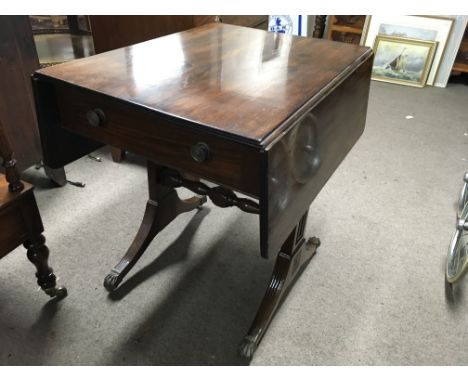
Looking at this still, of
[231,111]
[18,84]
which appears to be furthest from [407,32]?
[231,111]

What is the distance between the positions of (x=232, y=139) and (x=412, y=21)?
272cm

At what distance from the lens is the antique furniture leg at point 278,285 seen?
1190mm

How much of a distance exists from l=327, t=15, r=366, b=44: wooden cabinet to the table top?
7.43 ft

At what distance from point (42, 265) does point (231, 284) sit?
0.60 metres

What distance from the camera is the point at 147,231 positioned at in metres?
1.46

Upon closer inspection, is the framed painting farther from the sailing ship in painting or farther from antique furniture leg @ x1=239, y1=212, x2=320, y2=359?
antique furniture leg @ x1=239, y1=212, x2=320, y2=359

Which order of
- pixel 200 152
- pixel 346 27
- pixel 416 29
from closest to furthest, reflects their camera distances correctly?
pixel 200 152 → pixel 416 29 → pixel 346 27

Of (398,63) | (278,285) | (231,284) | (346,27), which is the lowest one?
(231,284)

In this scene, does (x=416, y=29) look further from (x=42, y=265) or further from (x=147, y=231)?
(x=42, y=265)

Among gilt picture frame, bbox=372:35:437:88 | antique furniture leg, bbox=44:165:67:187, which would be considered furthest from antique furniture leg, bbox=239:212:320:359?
gilt picture frame, bbox=372:35:437:88

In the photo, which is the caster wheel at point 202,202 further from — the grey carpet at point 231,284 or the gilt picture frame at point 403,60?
the gilt picture frame at point 403,60

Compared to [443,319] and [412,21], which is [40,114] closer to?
[443,319]

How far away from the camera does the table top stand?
2.60ft

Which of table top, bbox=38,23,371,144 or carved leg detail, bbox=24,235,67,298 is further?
carved leg detail, bbox=24,235,67,298
